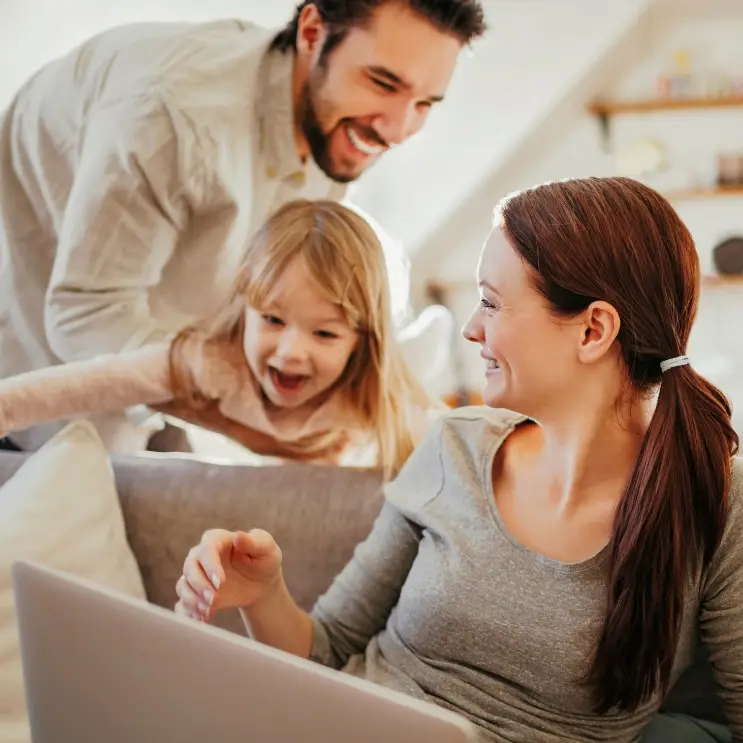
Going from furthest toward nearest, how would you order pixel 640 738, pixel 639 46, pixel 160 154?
pixel 639 46, pixel 160 154, pixel 640 738

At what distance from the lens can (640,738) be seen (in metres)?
1.03

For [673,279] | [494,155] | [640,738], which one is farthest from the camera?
[494,155]

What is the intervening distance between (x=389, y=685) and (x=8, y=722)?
49 centimetres

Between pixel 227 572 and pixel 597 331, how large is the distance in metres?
0.48

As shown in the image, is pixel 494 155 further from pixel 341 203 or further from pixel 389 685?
pixel 389 685

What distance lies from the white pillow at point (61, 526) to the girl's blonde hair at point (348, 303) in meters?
0.18

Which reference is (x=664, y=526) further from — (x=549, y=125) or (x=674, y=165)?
(x=674, y=165)

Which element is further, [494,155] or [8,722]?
[494,155]

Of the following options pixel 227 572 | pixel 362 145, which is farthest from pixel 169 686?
pixel 362 145

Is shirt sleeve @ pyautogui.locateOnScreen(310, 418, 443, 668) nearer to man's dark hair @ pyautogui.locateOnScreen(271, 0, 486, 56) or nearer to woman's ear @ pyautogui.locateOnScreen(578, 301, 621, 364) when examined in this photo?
woman's ear @ pyautogui.locateOnScreen(578, 301, 621, 364)

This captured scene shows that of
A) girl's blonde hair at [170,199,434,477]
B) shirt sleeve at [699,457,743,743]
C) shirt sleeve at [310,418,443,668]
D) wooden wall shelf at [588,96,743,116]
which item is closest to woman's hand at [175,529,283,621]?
shirt sleeve at [310,418,443,668]

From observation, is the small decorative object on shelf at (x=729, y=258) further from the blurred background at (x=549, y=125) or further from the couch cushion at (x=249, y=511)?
the couch cushion at (x=249, y=511)

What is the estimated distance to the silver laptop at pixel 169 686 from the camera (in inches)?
21.0

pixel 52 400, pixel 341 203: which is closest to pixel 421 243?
pixel 341 203
